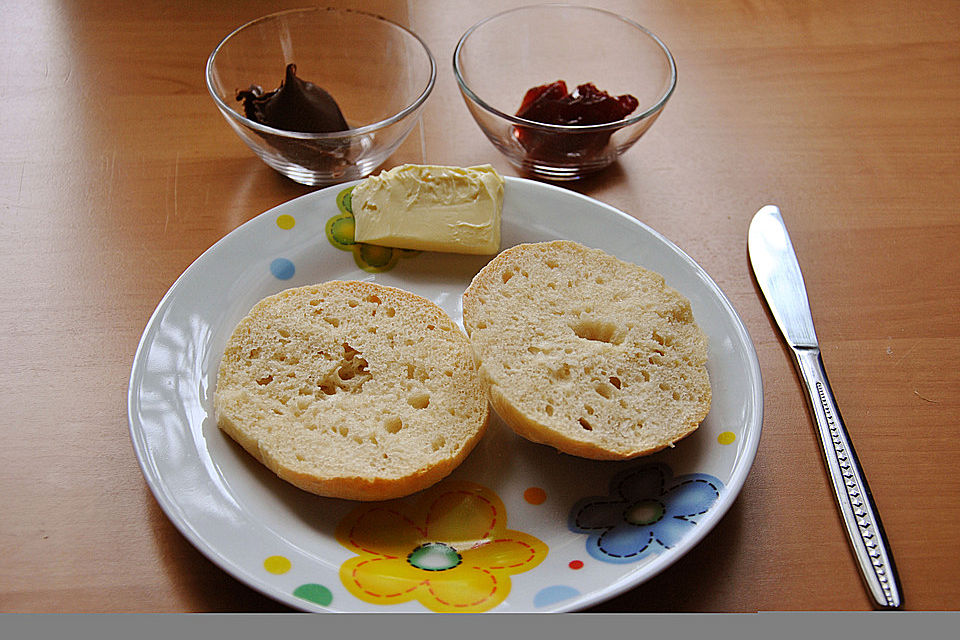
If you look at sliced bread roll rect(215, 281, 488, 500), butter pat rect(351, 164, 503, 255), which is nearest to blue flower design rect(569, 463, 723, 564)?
sliced bread roll rect(215, 281, 488, 500)

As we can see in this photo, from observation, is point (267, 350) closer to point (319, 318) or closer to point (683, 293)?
point (319, 318)

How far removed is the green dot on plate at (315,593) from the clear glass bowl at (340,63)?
0.94m

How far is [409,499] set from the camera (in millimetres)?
1198

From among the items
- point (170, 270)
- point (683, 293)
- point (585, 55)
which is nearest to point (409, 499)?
point (683, 293)

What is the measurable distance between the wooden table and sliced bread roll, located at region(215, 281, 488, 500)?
19 centimetres

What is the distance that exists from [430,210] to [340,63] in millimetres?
603

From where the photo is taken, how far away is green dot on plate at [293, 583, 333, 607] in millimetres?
994

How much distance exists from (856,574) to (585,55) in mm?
1370

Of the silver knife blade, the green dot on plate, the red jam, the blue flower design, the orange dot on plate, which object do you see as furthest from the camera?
the red jam

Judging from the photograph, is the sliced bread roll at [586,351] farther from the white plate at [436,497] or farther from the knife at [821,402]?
the knife at [821,402]

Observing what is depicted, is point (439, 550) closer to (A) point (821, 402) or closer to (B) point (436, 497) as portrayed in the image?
(B) point (436, 497)

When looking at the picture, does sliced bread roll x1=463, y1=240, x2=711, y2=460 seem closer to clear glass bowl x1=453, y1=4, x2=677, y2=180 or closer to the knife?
the knife

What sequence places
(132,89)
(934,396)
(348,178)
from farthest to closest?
(132,89) < (348,178) < (934,396)

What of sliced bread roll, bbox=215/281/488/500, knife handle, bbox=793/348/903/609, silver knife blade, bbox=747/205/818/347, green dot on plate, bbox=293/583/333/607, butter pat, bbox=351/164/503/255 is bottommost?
knife handle, bbox=793/348/903/609
